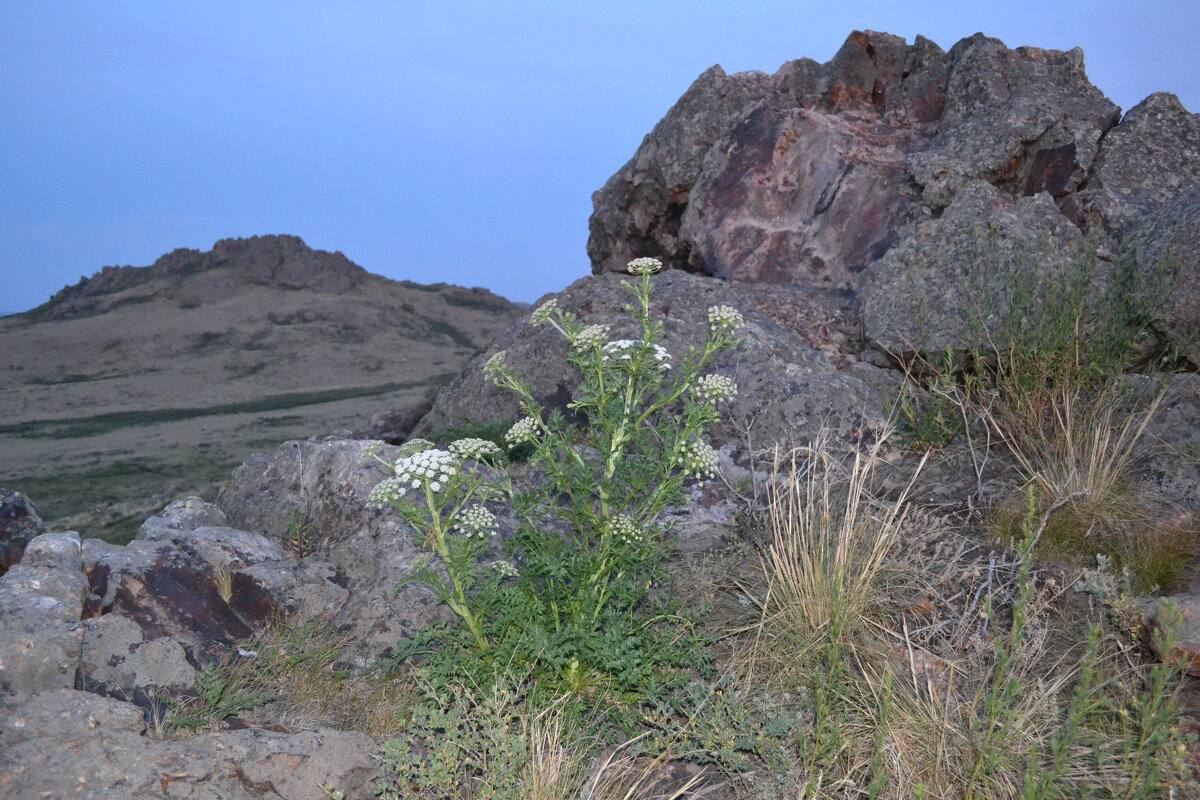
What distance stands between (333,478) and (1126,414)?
14.6ft

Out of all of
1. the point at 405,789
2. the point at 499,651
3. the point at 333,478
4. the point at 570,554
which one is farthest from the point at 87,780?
the point at 333,478

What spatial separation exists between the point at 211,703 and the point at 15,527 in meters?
2.31

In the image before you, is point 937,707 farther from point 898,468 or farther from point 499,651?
point 898,468

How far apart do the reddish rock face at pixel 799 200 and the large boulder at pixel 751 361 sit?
1.27 feet

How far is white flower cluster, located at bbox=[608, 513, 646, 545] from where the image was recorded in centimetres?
333

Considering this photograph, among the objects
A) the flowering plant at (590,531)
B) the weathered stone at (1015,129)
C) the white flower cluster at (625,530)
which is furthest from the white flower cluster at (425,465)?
the weathered stone at (1015,129)

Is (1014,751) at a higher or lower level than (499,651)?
lower

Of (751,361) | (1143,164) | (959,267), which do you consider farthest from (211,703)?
(1143,164)

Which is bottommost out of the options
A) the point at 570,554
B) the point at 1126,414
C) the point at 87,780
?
the point at 87,780

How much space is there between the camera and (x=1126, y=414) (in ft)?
17.0

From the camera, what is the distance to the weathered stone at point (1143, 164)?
7055 millimetres

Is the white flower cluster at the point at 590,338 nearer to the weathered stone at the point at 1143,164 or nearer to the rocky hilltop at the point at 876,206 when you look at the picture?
the rocky hilltop at the point at 876,206

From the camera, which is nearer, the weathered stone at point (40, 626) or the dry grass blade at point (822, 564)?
the weathered stone at point (40, 626)

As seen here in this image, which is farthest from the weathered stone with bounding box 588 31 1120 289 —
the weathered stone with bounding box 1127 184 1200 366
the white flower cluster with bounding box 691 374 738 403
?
the white flower cluster with bounding box 691 374 738 403
